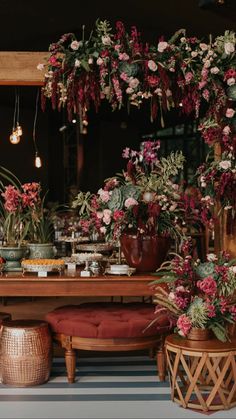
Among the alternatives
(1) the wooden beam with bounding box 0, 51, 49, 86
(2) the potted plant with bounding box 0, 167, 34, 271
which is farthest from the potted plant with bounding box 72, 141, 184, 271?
(1) the wooden beam with bounding box 0, 51, 49, 86

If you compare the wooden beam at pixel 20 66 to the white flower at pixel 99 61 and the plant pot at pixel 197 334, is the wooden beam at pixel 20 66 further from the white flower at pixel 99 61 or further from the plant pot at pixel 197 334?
the plant pot at pixel 197 334

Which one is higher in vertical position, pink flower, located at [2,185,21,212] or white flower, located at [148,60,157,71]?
white flower, located at [148,60,157,71]

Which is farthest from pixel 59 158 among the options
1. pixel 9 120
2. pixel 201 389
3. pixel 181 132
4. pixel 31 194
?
pixel 201 389

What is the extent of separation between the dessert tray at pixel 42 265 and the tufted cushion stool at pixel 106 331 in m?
0.33

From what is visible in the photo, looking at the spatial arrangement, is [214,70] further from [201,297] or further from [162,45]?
[201,297]

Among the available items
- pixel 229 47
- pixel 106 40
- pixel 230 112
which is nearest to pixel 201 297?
pixel 230 112

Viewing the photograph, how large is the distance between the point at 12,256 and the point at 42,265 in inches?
16.5

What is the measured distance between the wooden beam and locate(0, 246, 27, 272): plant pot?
1.37m

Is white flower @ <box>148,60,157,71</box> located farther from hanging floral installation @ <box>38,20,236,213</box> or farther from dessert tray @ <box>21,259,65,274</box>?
dessert tray @ <box>21,259,65,274</box>

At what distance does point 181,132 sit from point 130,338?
14142 mm

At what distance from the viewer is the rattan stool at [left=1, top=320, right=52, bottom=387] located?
4488mm

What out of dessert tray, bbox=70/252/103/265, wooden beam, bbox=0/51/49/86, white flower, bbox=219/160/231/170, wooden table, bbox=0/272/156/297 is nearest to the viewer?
white flower, bbox=219/160/231/170

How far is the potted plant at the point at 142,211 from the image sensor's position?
4.88 meters

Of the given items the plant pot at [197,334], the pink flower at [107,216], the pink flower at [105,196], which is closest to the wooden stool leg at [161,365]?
Answer: the plant pot at [197,334]
